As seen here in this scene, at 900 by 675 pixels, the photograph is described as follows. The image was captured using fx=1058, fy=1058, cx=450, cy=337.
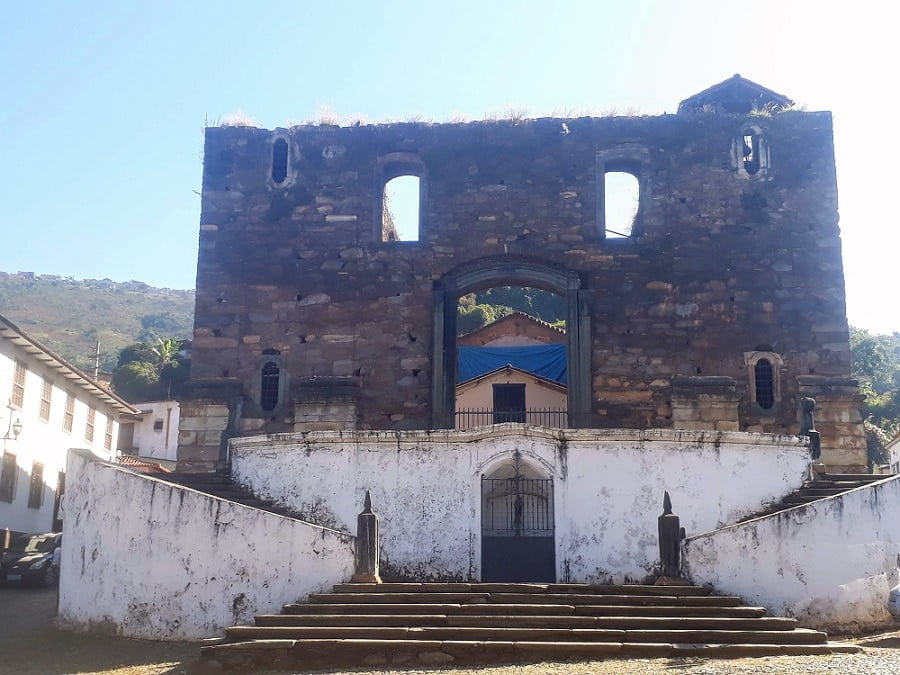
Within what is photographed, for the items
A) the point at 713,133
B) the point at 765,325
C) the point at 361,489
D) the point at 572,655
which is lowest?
the point at 572,655

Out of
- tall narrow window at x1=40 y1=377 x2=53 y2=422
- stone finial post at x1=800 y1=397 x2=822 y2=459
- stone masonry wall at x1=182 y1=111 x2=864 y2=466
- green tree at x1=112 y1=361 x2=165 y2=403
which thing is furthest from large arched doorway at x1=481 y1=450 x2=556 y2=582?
green tree at x1=112 y1=361 x2=165 y2=403

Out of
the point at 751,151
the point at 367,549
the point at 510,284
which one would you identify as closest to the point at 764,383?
the point at 751,151

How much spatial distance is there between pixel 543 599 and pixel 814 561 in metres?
3.57

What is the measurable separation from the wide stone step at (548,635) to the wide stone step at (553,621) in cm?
12

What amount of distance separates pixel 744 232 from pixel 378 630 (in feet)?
39.4

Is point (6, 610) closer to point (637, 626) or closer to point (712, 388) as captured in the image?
point (637, 626)

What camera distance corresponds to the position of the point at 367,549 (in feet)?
41.7

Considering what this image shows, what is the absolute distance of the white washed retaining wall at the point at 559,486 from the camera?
13961 millimetres

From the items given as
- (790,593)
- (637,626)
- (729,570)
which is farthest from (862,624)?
(637,626)

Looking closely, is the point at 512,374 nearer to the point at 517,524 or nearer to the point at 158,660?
the point at 517,524

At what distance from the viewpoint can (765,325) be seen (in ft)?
63.7

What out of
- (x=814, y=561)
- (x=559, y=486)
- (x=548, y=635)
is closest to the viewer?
(x=548, y=635)

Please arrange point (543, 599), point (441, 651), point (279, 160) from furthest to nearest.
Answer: point (279, 160), point (543, 599), point (441, 651)

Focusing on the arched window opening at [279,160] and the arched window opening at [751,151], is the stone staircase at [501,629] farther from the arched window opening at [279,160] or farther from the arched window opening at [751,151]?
the arched window opening at [279,160]
